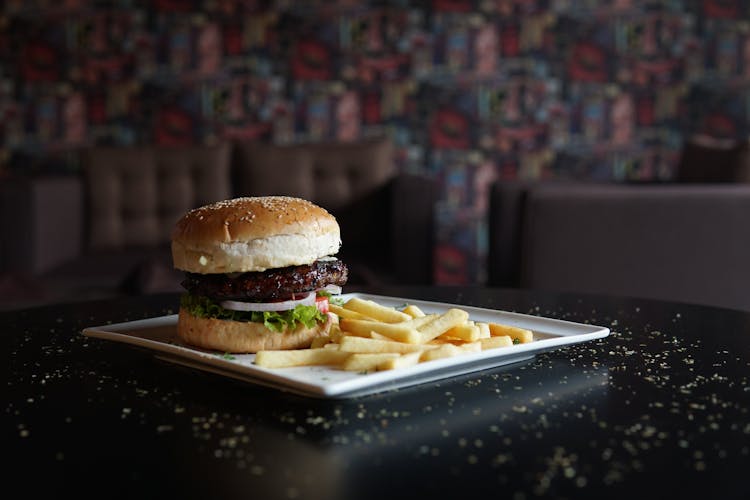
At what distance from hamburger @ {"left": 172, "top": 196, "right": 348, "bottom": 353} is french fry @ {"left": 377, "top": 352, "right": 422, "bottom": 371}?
0.77 ft

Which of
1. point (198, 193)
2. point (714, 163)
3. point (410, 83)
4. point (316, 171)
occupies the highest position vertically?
point (410, 83)

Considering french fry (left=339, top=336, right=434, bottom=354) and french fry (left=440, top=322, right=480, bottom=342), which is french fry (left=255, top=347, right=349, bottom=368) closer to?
french fry (left=339, top=336, right=434, bottom=354)

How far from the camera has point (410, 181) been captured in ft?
14.1

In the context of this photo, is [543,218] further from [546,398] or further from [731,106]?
[731,106]

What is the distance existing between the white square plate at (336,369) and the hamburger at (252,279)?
0.04 meters

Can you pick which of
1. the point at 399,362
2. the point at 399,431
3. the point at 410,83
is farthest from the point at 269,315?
the point at 410,83

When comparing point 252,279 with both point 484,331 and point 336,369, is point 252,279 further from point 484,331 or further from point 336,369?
point 484,331

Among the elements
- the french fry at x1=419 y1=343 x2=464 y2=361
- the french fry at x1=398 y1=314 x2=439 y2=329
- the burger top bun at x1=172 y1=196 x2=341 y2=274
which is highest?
the burger top bun at x1=172 y1=196 x2=341 y2=274

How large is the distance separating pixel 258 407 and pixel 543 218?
2.29m

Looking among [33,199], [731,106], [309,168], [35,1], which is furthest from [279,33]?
[731,106]

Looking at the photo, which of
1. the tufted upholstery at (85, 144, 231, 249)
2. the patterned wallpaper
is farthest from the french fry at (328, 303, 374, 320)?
the patterned wallpaper

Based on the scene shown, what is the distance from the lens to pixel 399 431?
902 millimetres

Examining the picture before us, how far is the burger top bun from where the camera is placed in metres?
1.27

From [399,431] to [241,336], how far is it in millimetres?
412
